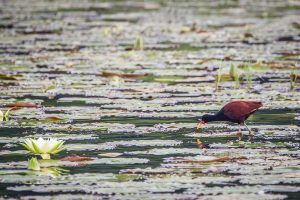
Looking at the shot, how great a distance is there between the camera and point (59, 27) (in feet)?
38.3

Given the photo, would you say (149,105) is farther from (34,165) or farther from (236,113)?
(34,165)

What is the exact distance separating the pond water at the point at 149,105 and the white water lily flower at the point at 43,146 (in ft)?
0.25

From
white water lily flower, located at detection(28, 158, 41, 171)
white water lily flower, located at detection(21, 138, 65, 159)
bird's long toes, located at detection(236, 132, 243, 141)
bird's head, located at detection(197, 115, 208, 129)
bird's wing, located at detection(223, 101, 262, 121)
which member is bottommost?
white water lily flower, located at detection(28, 158, 41, 171)

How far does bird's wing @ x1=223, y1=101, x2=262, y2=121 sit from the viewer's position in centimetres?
508

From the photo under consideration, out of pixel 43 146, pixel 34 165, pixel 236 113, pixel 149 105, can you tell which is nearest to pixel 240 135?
pixel 236 113

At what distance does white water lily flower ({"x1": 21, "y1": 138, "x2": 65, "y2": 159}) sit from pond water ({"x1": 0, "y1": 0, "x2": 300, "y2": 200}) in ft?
0.25

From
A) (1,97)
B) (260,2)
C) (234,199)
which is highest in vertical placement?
(260,2)

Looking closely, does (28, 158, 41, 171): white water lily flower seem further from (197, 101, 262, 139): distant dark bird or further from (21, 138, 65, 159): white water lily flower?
(197, 101, 262, 139): distant dark bird

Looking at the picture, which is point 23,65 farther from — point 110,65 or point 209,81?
point 209,81

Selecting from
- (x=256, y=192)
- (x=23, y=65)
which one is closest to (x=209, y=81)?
(x=23, y=65)

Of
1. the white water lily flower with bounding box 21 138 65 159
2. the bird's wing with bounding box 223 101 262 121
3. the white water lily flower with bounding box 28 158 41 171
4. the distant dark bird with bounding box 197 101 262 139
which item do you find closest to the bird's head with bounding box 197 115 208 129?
the distant dark bird with bounding box 197 101 262 139

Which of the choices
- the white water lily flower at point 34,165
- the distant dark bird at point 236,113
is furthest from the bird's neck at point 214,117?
the white water lily flower at point 34,165

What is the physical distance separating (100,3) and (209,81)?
1035 centimetres

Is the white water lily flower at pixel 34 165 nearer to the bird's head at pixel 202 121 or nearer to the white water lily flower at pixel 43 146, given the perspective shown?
the white water lily flower at pixel 43 146
